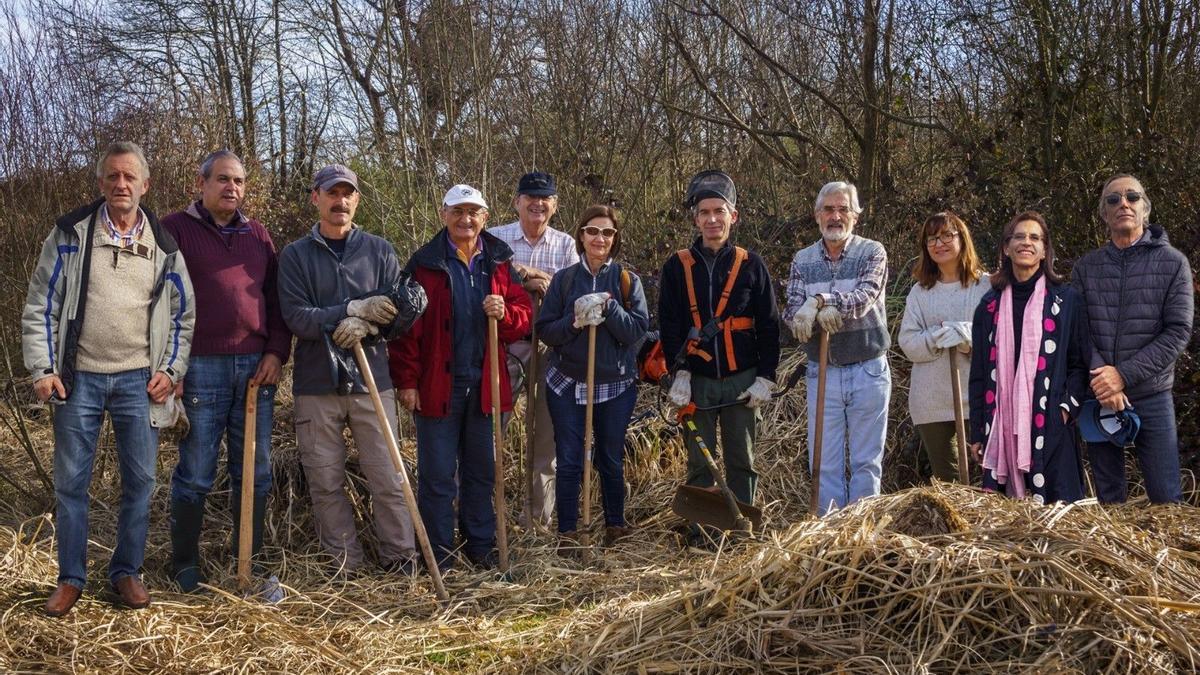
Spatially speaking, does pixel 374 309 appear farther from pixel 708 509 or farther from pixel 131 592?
pixel 708 509

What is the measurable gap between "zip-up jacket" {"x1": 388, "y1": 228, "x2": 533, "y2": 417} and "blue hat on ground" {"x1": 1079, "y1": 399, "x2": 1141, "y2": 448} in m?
2.74

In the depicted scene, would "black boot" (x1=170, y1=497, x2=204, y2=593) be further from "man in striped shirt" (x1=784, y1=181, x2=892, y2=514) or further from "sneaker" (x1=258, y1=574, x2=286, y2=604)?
"man in striped shirt" (x1=784, y1=181, x2=892, y2=514)

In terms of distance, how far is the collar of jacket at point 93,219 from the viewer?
175 inches

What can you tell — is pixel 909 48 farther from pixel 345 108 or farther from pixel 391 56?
pixel 345 108

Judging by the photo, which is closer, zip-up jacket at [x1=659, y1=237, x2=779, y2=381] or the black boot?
the black boot

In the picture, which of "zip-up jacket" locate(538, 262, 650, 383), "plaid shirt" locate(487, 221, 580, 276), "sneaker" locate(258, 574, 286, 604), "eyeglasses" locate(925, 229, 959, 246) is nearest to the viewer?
"sneaker" locate(258, 574, 286, 604)

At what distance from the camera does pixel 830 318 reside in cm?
518

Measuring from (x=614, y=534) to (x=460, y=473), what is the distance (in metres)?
0.90

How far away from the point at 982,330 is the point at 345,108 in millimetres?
8294

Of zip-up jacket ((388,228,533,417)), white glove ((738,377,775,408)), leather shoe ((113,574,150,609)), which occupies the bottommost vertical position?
leather shoe ((113,574,150,609))

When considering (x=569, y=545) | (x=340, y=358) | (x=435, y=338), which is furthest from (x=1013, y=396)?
(x=340, y=358)

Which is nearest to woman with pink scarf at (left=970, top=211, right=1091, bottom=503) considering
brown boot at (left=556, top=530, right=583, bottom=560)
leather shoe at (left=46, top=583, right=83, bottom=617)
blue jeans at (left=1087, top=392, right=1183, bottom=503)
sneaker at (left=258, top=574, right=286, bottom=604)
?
blue jeans at (left=1087, top=392, right=1183, bottom=503)

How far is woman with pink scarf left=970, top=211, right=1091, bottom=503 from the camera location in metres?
4.74

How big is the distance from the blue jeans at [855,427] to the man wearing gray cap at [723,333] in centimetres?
35
